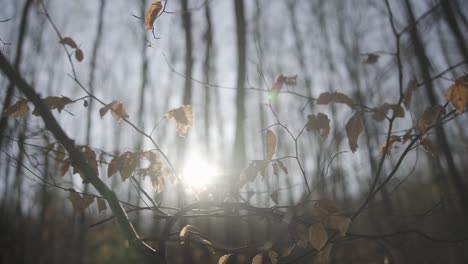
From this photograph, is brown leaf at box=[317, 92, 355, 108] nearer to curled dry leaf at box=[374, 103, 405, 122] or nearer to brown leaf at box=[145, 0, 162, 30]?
curled dry leaf at box=[374, 103, 405, 122]

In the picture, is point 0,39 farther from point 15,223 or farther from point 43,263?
point 43,263

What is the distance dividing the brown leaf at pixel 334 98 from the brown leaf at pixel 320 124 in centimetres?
9

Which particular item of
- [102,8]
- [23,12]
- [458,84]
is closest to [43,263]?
[23,12]

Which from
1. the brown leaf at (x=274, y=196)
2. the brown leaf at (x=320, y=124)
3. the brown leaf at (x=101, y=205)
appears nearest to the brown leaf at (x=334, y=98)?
the brown leaf at (x=320, y=124)

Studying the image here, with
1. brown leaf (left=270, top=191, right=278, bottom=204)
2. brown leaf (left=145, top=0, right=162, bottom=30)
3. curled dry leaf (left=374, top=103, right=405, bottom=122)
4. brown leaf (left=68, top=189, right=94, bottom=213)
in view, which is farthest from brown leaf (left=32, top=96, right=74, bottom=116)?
curled dry leaf (left=374, top=103, right=405, bottom=122)

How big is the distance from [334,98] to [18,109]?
1669 millimetres

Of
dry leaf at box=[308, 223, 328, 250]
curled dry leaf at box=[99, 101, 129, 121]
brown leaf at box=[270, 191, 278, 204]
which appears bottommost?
dry leaf at box=[308, 223, 328, 250]

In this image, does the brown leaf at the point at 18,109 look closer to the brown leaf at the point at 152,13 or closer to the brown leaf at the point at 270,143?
the brown leaf at the point at 152,13

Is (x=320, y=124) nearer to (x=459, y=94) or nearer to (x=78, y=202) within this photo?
(x=459, y=94)

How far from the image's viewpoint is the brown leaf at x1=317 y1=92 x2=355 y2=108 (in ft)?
5.07

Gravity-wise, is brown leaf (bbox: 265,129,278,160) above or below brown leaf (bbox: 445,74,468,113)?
below

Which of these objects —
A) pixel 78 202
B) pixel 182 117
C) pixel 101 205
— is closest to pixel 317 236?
pixel 182 117

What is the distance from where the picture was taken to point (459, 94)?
1.16m

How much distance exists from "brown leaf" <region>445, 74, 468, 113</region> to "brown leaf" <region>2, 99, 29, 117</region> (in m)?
2.00
